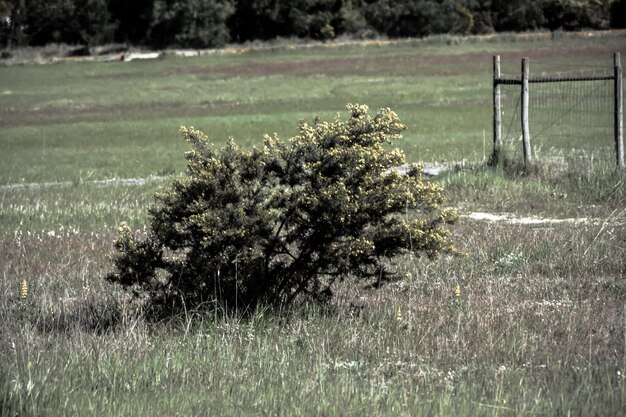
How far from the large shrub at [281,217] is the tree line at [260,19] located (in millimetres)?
68978

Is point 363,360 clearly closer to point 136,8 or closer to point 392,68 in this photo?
point 392,68

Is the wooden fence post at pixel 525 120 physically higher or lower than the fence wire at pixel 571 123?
higher

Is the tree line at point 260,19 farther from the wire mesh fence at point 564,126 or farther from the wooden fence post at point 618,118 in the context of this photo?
the wooden fence post at point 618,118

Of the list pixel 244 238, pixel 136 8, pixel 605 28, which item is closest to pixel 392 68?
pixel 605 28

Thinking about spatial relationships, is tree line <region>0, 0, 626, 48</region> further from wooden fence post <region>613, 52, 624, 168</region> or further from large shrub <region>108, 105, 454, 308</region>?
large shrub <region>108, 105, 454, 308</region>

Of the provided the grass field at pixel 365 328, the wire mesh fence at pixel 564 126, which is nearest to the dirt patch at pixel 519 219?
the grass field at pixel 365 328

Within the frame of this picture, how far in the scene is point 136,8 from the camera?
284 feet

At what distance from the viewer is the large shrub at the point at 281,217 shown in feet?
30.1

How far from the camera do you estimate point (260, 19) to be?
84438 mm

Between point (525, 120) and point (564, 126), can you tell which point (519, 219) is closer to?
point (525, 120)

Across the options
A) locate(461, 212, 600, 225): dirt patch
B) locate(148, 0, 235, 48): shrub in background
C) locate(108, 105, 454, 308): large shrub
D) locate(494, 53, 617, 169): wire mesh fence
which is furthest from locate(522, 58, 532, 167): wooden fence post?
locate(148, 0, 235, 48): shrub in background

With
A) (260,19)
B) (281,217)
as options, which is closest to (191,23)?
(260,19)

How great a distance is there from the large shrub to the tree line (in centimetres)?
6898

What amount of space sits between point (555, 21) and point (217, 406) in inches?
2997
